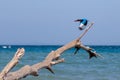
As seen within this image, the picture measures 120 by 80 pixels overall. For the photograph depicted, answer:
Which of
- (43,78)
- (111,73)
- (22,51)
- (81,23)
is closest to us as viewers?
(22,51)

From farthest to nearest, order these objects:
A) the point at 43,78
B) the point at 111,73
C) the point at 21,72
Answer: the point at 111,73 < the point at 43,78 < the point at 21,72

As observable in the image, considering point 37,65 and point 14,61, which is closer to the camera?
point 14,61

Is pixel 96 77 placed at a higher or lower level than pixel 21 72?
lower

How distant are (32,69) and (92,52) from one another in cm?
151

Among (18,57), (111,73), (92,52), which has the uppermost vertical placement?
(18,57)

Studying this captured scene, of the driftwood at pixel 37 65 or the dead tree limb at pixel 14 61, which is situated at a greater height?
the dead tree limb at pixel 14 61

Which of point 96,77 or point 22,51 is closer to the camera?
point 22,51

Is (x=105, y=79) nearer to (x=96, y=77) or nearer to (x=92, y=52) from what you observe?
(x=96, y=77)

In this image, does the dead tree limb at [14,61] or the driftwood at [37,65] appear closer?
the dead tree limb at [14,61]

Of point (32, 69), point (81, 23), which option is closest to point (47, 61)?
point (32, 69)

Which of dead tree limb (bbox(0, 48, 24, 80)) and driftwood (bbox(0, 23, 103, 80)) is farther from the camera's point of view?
driftwood (bbox(0, 23, 103, 80))

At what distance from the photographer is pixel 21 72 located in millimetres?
8438

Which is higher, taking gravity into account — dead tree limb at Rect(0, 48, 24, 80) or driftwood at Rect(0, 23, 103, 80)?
dead tree limb at Rect(0, 48, 24, 80)

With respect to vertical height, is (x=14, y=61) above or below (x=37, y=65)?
above
